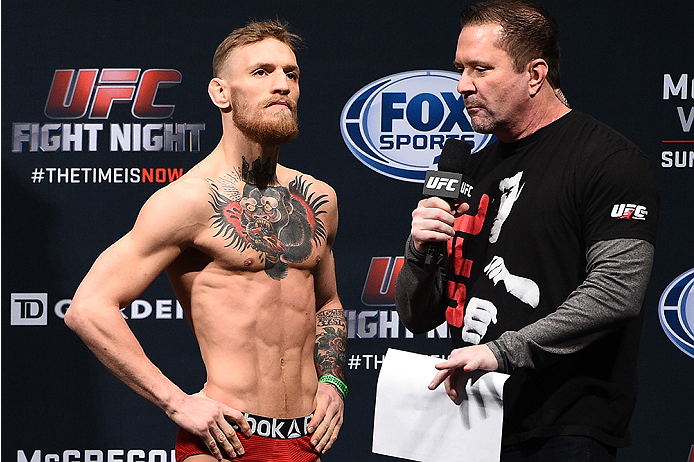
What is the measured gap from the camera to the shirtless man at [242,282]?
2.09 meters

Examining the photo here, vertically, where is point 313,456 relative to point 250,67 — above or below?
below

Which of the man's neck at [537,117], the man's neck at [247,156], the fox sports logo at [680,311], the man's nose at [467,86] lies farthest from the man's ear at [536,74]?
the fox sports logo at [680,311]

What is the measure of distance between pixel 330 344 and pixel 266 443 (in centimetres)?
38

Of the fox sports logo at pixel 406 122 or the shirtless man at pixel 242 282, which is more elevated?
the fox sports logo at pixel 406 122

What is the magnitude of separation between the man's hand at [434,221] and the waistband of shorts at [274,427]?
2.30 feet

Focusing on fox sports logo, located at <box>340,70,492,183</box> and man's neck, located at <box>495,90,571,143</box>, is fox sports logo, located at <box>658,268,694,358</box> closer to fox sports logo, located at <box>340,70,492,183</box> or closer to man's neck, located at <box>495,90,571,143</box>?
fox sports logo, located at <box>340,70,492,183</box>

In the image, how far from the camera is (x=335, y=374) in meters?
2.37

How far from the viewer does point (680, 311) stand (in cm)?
338

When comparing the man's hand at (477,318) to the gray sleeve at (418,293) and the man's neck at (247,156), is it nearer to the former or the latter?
the gray sleeve at (418,293)

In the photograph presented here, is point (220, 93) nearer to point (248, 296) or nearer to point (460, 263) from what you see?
point (248, 296)

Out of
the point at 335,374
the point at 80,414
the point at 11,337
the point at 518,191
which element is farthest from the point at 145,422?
the point at 518,191

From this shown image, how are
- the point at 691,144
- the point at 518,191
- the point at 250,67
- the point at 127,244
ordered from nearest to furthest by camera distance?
the point at 518,191
the point at 127,244
the point at 250,67
the point at 691,144

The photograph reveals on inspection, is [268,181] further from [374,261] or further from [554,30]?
[374,261]

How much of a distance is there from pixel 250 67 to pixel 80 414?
1916 mm
